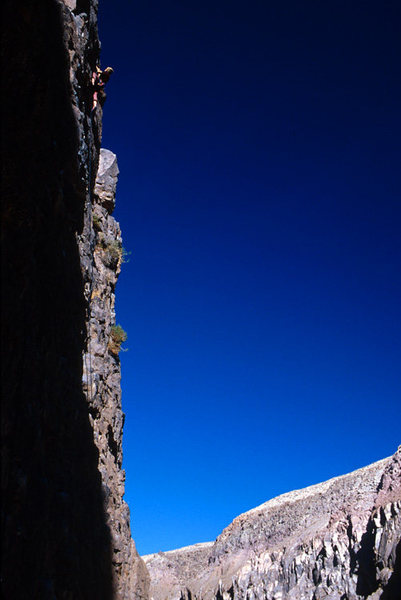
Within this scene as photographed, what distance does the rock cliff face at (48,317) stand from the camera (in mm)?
6000

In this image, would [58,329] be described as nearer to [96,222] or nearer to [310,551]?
[96,222]

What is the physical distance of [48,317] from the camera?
813 cm

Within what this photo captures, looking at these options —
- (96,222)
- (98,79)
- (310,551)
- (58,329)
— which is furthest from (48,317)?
(310,551)

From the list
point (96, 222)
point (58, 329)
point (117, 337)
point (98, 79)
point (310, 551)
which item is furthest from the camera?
point (310, 551)

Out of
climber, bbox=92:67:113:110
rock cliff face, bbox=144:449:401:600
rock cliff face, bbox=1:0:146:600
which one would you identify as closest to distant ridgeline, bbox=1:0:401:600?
rock cliff face, bbox=1:0:146:600

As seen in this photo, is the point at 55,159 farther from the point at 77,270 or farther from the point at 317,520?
the point at 317,520

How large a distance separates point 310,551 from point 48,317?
65.0 metres

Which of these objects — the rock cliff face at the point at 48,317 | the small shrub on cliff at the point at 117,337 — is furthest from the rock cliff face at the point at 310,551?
the rock cliff face at the point at 48,317

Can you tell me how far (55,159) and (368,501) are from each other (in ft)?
218

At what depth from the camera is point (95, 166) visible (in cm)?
1582

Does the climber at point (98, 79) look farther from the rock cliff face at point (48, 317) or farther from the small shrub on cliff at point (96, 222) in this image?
the small shrub on cliff at point (96, 222)

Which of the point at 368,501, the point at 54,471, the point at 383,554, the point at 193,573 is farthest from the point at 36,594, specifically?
the point at 193,573

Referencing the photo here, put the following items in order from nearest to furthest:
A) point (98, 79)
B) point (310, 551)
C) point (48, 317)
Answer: point (48, 317), point (98, 79), point (310, 551)

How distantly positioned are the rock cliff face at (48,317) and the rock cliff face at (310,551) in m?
40.1
